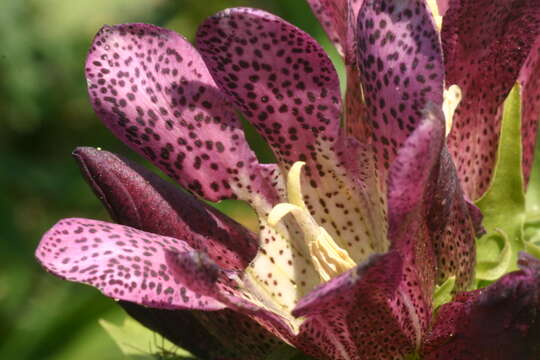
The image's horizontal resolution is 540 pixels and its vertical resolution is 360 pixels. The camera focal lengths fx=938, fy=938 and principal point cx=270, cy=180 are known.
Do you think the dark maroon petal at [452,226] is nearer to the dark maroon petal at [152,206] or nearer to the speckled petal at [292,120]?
the speckled petal at [292,120]

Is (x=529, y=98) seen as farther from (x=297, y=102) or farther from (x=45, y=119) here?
(x=45, y=119)

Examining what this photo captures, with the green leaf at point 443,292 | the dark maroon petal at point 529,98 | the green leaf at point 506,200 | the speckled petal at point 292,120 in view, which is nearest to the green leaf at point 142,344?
the speckled petal at point 292,120

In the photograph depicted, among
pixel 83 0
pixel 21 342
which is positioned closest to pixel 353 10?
pixel 21 342

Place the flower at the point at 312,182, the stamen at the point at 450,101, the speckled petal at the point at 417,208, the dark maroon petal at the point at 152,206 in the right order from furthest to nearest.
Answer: the stamen at the point at 450,101 < the dark maroon petal at the point at 152,206 < the flower at the point at 312,182 < the speckled petal at the point at 417,208

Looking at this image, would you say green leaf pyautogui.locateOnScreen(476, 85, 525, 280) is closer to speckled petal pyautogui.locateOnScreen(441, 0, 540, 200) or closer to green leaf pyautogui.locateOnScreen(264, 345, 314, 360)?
speckled petal pyautogui.locateOnScreen(441, 0, 540, 200)

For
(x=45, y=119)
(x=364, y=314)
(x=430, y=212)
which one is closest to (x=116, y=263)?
(x=364, y=314)

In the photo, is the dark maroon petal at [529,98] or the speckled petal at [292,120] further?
the dark maroon petal at [529,98]

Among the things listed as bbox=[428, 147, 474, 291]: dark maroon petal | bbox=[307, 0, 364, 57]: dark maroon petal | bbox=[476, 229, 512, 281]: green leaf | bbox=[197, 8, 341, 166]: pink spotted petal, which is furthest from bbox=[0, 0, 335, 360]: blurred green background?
bbox=[428, 147, 474, 291]: dark maroon petal
